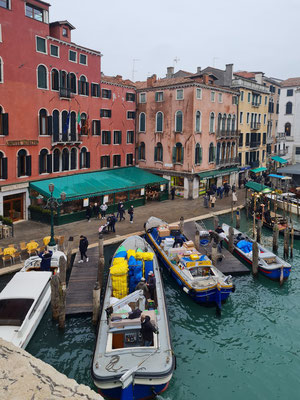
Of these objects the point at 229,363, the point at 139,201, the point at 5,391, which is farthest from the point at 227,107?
the point at 5,391

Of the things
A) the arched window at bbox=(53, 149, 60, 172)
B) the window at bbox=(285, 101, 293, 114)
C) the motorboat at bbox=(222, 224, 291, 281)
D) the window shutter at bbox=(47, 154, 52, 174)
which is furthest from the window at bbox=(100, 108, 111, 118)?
the window at bbox=(285, 101, 293, 114)

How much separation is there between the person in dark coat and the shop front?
14574 millimetres

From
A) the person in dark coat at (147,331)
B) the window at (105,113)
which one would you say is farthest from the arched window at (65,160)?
the person in dark coat at (147,331)

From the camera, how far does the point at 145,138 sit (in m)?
39.8

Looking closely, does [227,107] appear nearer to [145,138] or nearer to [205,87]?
[205,87]

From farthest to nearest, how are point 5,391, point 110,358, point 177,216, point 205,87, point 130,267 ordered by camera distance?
point 205,87, point 177,216, point 130,267, point 110,358, point 5,391

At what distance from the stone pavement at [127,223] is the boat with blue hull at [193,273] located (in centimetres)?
575

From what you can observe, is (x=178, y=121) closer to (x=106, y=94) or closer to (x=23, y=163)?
(x=106, y=94)

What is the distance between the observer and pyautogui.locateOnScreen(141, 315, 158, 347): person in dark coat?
1098 cm

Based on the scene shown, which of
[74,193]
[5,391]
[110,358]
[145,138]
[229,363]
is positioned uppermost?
[145,138]

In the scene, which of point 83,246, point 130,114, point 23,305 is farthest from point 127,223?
point 130,114

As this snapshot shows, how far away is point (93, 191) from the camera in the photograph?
28984mm

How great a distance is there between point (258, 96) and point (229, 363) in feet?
146

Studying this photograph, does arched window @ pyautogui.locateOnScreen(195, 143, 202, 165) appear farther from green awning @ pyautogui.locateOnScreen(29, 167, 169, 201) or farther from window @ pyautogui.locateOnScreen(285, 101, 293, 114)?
window @ pyautogui.locateOnScreen(285, 101, 293, 114)
